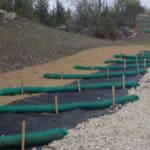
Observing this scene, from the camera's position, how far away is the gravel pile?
23.1 feet

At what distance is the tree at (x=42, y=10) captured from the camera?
122 ft

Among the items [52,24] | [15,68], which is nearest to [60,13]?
[52,24]

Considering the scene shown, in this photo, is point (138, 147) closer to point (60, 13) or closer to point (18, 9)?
point (18, 9)

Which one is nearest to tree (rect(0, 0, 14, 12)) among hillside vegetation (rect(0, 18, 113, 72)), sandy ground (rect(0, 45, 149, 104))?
hillside vegetation (rect(0, 18, 113, 72))

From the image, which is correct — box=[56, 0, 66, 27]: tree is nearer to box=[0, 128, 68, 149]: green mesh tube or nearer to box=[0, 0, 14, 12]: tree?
box=[0, 0, 14, 12]: tree

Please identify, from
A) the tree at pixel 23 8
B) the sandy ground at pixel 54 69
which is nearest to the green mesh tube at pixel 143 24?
the tree at pixel 23 8

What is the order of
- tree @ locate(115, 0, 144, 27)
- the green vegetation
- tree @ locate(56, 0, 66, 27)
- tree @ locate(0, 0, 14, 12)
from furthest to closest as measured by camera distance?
tree @ locate(115, 0, 144, 27)
tree @ locate(56, 0, 66, 27)
the green vegetation
tree @ locate(0, 0, 14, 12)

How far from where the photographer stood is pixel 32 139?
700cm

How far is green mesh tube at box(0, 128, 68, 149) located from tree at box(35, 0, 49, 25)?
3022 centimetres

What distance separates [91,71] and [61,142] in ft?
35.7

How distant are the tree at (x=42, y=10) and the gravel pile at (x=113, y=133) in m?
28.1

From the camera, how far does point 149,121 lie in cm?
874

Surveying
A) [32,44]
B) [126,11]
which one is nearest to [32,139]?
[32,44]

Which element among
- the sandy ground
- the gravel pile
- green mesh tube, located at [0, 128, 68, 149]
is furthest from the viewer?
the sandy ground
